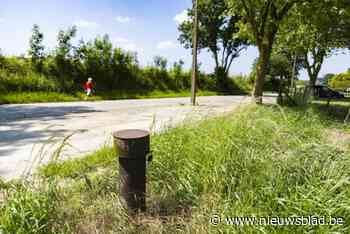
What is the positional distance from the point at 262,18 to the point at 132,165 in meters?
12.3

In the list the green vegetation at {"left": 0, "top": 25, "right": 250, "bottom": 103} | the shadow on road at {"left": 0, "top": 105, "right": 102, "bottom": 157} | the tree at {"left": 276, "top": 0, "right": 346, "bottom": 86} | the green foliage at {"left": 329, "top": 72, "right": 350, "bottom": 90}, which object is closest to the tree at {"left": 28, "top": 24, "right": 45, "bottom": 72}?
the green vegetation at {"left": 0, "top": 25, "right": 250, "bottom": 103}

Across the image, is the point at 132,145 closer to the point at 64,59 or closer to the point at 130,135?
the point at 130,135

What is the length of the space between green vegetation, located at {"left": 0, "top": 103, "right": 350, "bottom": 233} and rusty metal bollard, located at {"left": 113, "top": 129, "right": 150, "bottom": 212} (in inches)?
5.3

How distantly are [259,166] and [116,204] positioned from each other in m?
1.54

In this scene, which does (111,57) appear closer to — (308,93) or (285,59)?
(308,93)

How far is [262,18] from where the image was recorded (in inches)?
506

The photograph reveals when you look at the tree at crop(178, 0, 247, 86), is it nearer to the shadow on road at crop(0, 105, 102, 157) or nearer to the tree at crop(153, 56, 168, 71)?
the tree at crop(153, 56, 168, 71)

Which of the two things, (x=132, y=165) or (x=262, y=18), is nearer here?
(x=132, y=165)

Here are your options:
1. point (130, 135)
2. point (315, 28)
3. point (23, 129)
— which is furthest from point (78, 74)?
point (130, 135)

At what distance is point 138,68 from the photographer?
2156 cm

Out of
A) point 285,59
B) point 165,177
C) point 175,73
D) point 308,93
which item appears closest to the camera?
point 165,177

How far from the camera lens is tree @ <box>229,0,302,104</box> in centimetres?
1239

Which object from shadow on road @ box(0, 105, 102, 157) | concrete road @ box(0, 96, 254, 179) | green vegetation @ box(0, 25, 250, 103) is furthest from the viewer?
green vegetation @ box(0, 25, 250, 103)

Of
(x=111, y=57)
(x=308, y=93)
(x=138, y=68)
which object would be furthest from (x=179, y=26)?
(x=308, y=93)
